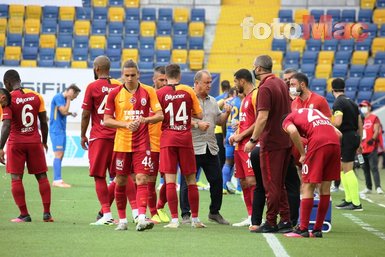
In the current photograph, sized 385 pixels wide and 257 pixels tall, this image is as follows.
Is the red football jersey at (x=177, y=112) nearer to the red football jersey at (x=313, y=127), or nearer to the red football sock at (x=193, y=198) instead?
the red football sock at (x=193, y=198)

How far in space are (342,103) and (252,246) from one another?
5525mm

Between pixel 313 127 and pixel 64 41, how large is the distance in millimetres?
22955

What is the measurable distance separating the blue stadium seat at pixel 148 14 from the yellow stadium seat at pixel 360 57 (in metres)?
7.02

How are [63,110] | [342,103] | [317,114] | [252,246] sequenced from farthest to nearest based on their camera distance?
[63,110] < [342,103] < [317,114] < [252,246]

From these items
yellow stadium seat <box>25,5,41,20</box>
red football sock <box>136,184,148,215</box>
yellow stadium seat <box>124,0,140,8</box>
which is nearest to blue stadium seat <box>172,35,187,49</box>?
yellow stadium seat <box>124,0,140,8</box>

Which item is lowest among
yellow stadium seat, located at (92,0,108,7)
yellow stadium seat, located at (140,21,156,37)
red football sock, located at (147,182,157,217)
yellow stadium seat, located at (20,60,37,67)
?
red football sock, located at (147,182,157,217)

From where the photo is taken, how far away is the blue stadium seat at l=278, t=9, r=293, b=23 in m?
32.3

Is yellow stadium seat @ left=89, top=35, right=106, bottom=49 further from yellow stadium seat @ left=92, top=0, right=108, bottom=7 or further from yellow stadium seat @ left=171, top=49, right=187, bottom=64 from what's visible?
yellow stadium seat @ left=171, top=49, right=187, bottom=64

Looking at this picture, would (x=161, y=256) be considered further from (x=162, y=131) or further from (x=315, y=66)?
(x=315, y=66)

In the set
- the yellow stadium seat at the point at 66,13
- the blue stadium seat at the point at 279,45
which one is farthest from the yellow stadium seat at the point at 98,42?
the blue stadium seat at the point at 279,45

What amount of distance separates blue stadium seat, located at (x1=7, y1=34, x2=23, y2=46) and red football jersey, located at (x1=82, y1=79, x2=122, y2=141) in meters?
21.2

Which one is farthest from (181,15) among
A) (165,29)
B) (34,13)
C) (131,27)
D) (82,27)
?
(34,13)

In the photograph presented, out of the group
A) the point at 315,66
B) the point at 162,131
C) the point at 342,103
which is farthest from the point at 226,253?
the point at 315,66

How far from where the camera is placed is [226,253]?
29.4ft
